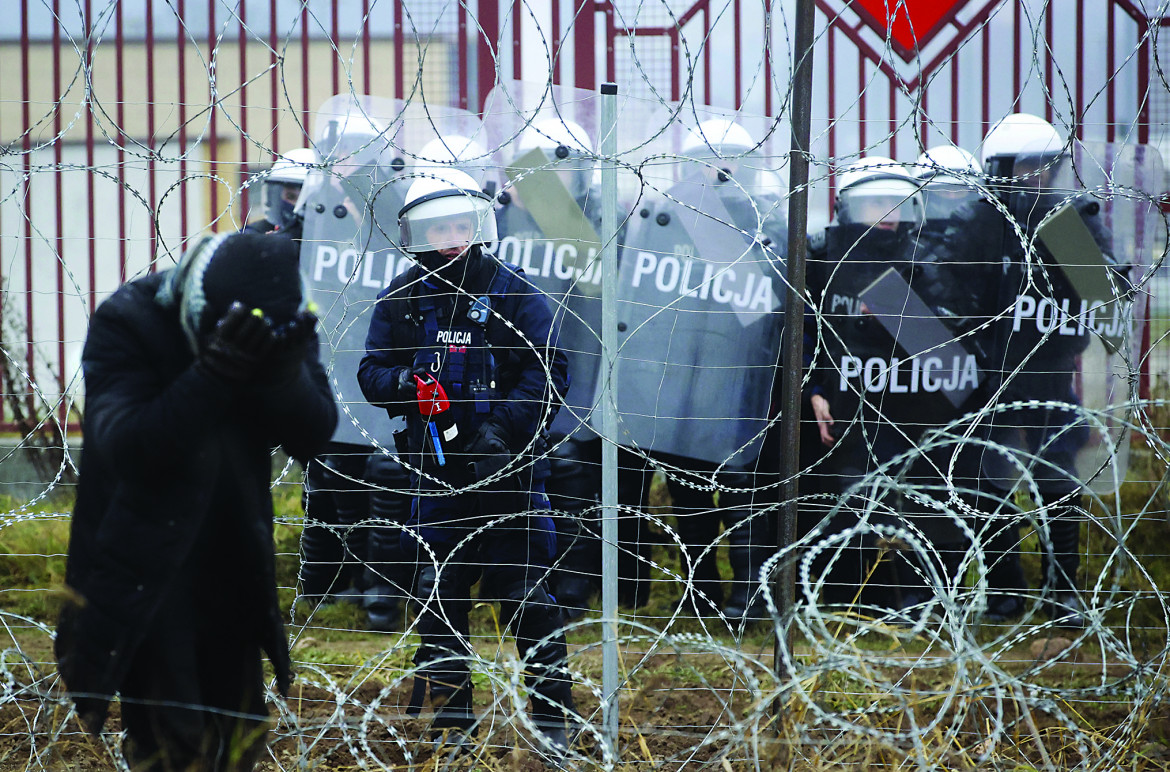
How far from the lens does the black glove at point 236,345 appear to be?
1.67 m

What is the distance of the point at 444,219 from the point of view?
359 cm

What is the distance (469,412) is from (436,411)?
0.12m

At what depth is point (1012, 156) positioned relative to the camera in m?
4.39

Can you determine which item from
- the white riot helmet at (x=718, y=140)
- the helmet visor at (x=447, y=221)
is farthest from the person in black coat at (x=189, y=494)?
the white riot helmet at (x=718, y=140)

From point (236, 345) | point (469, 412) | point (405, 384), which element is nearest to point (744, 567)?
point (469, 412)

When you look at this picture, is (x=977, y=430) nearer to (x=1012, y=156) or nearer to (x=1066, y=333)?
(x=1066, y=333)

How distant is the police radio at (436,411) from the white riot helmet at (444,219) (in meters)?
0.49

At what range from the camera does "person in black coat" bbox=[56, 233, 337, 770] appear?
1.71 metres

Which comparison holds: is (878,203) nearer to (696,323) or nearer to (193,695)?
(696,323)

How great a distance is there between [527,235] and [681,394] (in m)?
0.91

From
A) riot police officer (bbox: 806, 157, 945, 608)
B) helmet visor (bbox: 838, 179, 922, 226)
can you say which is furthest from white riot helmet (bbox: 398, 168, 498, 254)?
helmet visor (bbox: 838, 179, 922, 226)

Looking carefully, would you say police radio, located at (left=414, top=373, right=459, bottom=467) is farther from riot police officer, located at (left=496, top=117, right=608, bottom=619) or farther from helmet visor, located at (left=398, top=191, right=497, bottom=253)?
riot police officer, located at (left=496, top=117, right=608, bottom=619)

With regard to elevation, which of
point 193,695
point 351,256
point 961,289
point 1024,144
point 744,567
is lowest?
point 744,567

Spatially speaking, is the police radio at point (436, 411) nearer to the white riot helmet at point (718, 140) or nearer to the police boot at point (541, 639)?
the police boot at point (541, 639)
